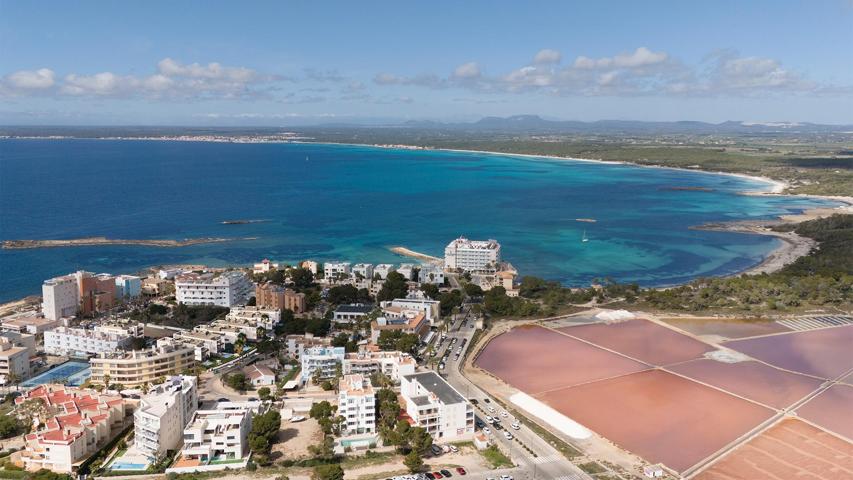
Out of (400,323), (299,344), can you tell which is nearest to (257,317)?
(299,344)

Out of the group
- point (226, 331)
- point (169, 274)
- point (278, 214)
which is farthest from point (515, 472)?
point (278, 214)

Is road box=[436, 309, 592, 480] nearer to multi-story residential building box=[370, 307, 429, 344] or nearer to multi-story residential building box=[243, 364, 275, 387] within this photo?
multi-story residential building box=[370, 307, 429, 344]

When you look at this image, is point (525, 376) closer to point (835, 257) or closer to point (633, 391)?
point (633, 391)

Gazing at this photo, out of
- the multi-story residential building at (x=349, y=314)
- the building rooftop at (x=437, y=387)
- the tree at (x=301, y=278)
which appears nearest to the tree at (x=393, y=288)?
the multi-story residential building at (x=349, y=314)

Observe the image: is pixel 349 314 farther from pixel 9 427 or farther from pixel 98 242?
pixel 98 242

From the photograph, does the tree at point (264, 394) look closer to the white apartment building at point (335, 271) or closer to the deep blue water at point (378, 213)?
the white apartment building at point (335, 271)

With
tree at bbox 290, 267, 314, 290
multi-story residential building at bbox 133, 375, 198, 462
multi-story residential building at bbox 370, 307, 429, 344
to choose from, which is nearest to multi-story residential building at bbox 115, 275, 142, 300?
tree at bbox 290, 267, 314, 290
